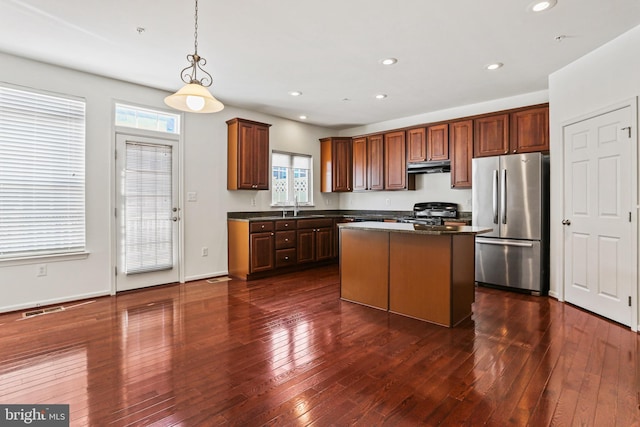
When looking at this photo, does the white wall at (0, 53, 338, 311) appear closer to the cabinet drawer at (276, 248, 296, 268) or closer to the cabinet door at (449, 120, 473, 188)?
the cabinet drawer at (276, 248, 296, 268)

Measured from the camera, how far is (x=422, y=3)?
2648 millimetres

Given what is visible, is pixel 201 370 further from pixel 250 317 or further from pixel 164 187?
pixel 164 187

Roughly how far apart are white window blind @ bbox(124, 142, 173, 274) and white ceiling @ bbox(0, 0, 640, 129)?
3.27 ft

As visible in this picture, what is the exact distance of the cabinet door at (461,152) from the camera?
510 cm

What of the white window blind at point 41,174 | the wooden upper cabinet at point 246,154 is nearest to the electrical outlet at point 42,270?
the white window blind at point 41,174

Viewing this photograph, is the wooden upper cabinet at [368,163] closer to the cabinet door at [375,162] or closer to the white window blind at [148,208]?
the cabinet door at [375,162]

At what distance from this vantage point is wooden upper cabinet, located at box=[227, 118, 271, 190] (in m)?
5.29

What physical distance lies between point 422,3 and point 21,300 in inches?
196

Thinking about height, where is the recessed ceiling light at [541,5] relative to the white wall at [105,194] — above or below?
above

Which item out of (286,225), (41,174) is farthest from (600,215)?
(41,174)

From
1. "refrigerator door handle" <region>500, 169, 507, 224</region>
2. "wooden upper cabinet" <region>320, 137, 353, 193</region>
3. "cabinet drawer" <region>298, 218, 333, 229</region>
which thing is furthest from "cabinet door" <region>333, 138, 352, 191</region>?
"refrigerator door handle" <region>500, 169, 507, 224</region>

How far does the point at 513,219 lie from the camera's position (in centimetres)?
437

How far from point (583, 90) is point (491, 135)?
133cm

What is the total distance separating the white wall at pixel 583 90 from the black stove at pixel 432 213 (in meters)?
1.60
